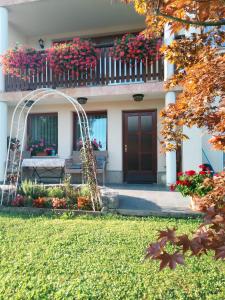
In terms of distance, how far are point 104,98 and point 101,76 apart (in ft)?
2.43

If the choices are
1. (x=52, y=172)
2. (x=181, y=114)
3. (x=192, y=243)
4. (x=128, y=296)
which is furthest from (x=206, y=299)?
(x=52, y=172)

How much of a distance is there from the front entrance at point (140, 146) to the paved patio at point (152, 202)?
154 cm

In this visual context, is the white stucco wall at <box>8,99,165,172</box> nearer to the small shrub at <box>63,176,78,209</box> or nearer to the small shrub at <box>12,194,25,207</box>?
the small shrub at <box>63,176,78,209</box>

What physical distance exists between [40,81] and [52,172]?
3.19 metres

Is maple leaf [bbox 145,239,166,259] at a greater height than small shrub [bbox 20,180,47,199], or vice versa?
maple leaf [bbox 145,239,166,259]

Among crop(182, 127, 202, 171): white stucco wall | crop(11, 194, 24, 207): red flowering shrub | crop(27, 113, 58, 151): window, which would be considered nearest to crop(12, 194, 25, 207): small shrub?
crop(11, 194, 24, 207): red flowering shrub

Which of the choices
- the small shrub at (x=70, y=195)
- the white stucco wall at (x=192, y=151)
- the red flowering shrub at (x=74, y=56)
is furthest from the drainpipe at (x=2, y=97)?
the white stucco wall at (x=192, y=151)

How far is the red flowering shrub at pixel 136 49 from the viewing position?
Result: 25.7ft

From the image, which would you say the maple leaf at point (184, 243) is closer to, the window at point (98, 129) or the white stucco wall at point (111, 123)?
the white stucco wall at point (111, 123)

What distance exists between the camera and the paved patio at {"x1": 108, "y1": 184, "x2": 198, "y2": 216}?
5.56 meters

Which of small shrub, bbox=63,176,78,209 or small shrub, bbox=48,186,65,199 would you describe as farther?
small shrub, bbox=48,186,65,199

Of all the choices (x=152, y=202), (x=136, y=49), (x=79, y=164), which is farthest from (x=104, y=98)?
(x=152, y=202)

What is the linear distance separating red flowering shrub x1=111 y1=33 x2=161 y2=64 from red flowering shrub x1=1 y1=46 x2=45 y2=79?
8.17 feet

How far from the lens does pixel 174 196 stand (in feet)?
22.8
